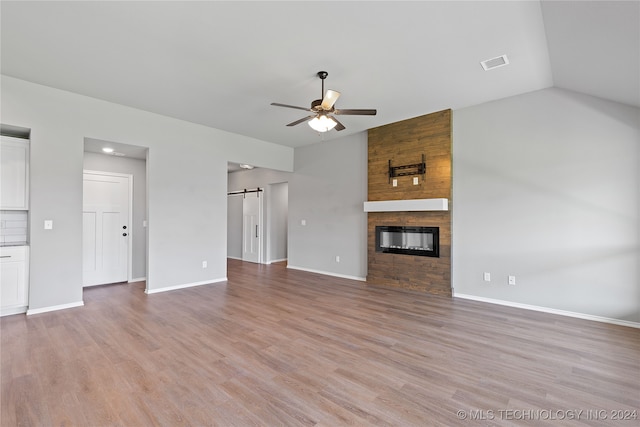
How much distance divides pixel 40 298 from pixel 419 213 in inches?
220

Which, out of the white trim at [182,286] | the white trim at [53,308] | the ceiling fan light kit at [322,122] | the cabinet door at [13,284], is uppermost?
the ceiling fan light kit at [322,122]

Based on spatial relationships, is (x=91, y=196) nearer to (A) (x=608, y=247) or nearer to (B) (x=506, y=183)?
(B) (x=506, y=183)

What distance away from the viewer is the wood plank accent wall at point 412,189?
4.76 metres

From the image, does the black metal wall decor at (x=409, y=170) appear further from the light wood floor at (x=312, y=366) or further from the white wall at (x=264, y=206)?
the white wall at (x=264, y=206)

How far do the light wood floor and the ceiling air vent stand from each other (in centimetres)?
300

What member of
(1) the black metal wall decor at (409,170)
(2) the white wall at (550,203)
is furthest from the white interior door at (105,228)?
(2) the white wall at (550,203)

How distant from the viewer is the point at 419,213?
5051 millimetres

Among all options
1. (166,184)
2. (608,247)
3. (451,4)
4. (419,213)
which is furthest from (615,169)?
(166,184)

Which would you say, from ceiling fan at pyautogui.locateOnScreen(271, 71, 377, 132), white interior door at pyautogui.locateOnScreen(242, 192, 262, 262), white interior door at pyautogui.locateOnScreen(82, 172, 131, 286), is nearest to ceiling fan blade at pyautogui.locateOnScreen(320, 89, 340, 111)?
ceiling fan at pyautogui.locateOnScreen(271, 71, 377, 132)

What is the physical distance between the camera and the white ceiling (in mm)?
2428

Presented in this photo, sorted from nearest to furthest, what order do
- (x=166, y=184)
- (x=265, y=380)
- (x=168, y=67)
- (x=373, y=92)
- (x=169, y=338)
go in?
1. (x=265, y=380)
2. (x=169, y=338)
3. (x=168, y=67)
4. (x=373, y=92)
5. (x=166, y=184)

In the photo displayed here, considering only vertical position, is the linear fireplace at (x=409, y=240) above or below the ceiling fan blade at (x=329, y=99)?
below

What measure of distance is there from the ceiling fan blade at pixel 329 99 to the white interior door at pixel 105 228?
4.36 meters

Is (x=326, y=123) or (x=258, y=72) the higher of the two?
A: (x=258, y=72)
